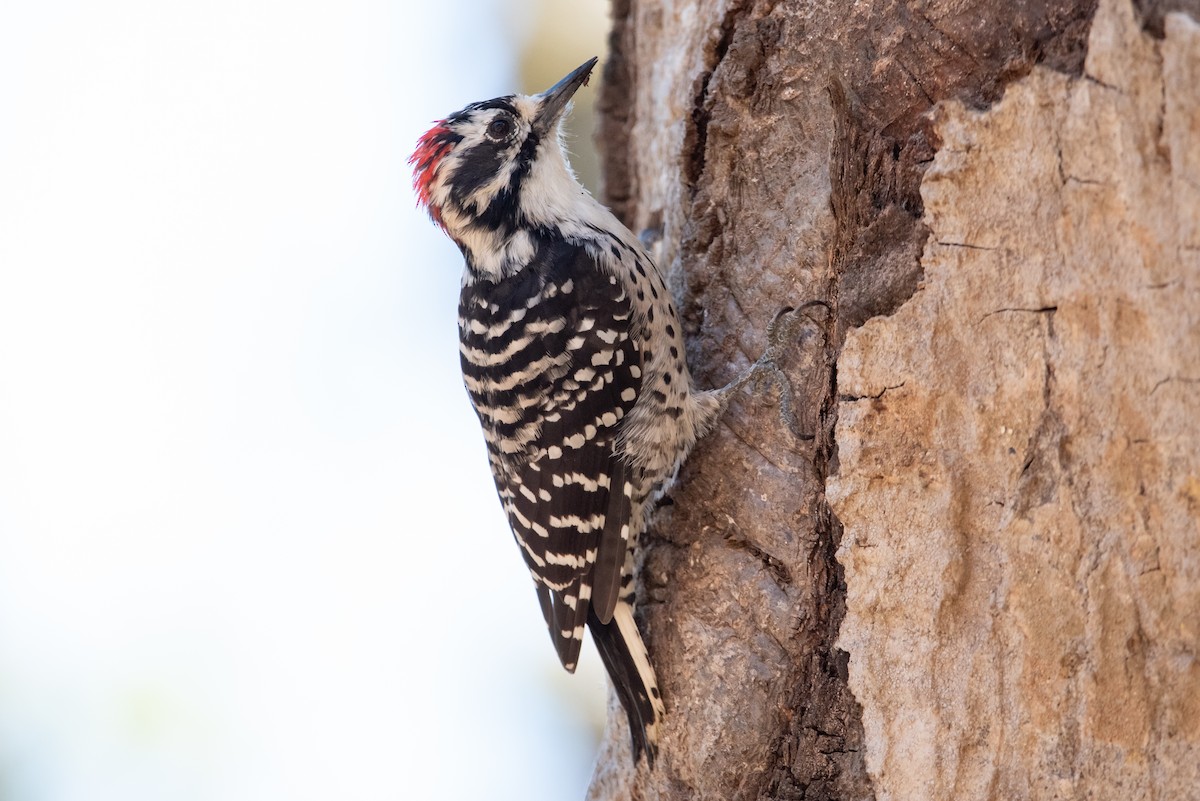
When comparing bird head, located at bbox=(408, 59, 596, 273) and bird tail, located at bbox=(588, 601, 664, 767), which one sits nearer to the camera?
bird tail, located at bbox=(588, 601, 664, 767)

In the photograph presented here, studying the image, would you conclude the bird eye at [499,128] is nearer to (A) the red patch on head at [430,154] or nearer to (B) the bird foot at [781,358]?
(A) the red patch on head at [430,154]

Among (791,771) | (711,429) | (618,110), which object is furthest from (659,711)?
(618,110)

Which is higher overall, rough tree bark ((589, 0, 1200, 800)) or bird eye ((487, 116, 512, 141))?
bird eye ((487, 116, 512, 141))

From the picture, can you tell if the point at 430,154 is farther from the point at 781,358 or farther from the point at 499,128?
the point at 781,358

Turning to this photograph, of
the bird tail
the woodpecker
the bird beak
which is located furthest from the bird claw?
the bird beak

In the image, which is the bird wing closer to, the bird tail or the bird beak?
the bird tail

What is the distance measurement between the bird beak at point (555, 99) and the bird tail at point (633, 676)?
71.0 inches

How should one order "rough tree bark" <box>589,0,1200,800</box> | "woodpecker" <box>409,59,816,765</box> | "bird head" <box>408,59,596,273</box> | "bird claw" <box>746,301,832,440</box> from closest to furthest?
"rough tree bark" <box>589,0,1200,800</box>, "bird claw" <box>746,301,832,440</box>, "woodpecker" <box>409,59,816,765</box>, "bird head" <box>408,59,596,273</box>

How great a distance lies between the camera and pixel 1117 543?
2150mm

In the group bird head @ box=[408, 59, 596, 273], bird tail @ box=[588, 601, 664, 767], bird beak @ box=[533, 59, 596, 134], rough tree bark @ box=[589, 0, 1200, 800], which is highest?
bird beak @ box=[533, 59, 596, 134]

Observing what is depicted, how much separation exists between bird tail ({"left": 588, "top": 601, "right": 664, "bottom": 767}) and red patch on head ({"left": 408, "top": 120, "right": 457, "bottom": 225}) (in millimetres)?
1707

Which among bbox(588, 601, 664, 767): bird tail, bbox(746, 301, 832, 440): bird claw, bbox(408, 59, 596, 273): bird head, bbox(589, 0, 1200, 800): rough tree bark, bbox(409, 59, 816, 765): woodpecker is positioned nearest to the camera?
bbox(589, 0, 1200, 800): rough tree bark

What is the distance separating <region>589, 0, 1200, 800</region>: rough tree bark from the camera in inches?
82.8

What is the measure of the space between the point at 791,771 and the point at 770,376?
1070 mm
